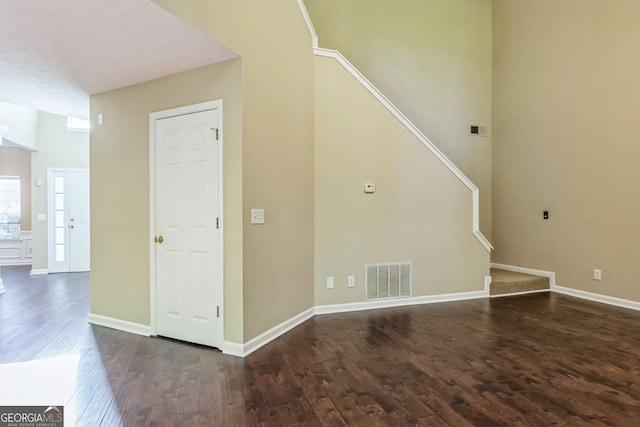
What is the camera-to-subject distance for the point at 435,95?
558cm

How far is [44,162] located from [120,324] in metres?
5.19

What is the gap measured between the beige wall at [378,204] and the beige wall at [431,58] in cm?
148

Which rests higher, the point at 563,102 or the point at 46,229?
the point at 563,102

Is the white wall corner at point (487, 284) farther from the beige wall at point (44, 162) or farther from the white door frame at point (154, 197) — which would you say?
the beige wall at point (44, 162)

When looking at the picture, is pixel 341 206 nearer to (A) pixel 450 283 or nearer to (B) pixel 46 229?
(A) pixel 450 283

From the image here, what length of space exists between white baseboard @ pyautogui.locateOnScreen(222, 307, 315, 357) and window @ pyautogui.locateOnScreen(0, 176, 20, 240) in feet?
25.9

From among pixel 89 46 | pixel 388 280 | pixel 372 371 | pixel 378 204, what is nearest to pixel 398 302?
pixel 388 280

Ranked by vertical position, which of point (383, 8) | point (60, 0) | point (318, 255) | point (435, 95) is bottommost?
point (318, 255)

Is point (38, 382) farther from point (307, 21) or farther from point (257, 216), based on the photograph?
point (307, 21)

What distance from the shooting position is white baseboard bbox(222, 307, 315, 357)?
2.78m

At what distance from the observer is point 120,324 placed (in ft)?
11.3

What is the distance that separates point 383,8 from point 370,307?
4.71 metres

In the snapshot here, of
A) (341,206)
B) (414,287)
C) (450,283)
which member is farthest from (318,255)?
(450,283)

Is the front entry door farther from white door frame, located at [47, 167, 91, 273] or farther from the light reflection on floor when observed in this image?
white door frame, located at [47, 167, 91, 273]
